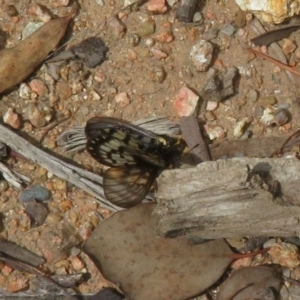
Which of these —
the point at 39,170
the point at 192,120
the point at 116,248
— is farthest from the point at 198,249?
the point at 39,170

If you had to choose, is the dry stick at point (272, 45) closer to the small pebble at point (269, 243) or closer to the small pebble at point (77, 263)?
the small pebble at point (269, 243)

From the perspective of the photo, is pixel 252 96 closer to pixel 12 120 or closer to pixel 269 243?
pixel 269 243

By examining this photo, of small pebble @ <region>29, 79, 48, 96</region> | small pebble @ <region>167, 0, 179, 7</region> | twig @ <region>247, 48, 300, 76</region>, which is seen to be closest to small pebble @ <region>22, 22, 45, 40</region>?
small pebble @ <region>29, 79, 48, 96</region>

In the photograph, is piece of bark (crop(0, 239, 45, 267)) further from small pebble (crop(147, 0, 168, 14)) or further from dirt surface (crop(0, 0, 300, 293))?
small pebble (crop(147, 0, 168, 14))

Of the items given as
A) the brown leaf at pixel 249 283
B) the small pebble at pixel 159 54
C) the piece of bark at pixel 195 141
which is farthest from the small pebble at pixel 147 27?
the brown leaf at pixel 249 283

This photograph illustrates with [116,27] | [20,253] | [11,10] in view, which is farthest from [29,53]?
[20,253]

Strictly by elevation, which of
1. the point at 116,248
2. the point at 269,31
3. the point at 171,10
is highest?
the point at 171,10

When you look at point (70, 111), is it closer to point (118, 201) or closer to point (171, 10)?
point (118, 201)
